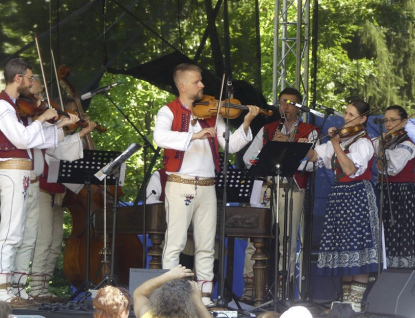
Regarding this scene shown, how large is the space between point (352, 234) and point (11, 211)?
274 cm

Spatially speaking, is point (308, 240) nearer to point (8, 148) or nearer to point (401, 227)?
point (401, 227)

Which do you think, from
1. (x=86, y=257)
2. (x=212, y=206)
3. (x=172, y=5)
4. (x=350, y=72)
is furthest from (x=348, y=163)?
(x=350, y=72)

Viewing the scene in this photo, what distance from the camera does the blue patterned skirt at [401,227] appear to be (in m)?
7.41

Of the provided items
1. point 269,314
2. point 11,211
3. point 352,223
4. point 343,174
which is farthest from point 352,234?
point 11,211

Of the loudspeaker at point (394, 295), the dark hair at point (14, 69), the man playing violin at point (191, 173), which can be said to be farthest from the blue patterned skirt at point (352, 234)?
the dark hair at point (14, 69)

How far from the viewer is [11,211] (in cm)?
644

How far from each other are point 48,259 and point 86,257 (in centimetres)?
46

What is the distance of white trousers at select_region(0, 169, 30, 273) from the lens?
6410mm

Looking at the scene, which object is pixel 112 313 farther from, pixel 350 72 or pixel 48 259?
pixel 350 72

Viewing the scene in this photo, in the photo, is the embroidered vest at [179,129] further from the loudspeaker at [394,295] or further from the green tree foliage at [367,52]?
the green tree foliage at [367,52]

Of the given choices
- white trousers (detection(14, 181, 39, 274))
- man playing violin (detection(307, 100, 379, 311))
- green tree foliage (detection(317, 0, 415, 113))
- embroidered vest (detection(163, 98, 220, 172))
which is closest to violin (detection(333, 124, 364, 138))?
man playing violin (detection(307, 100, 379, 311))

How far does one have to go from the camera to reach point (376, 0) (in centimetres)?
1647

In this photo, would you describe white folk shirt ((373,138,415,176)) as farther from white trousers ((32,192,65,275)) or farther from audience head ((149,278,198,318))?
audience head ((149,278,198,318))

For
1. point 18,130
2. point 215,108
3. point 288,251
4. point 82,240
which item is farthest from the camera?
point 82,240
